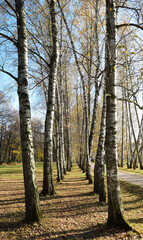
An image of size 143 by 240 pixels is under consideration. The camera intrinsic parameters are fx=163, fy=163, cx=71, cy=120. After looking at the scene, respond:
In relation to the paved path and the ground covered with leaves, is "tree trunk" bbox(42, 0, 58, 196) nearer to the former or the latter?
the ground covered with leaves

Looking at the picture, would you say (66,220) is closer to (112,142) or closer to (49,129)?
(112,142)

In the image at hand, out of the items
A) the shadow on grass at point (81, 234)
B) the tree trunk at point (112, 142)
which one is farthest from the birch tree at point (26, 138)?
the tree trunk at point (112, 142)

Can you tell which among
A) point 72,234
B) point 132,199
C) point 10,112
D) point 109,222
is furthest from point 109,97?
point 10,112

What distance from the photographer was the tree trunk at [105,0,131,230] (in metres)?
3.78

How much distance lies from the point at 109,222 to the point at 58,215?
1.61m

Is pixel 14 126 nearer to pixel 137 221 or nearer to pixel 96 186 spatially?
pixel 96 186

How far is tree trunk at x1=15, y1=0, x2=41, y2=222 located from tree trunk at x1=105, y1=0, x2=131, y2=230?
1.78 m

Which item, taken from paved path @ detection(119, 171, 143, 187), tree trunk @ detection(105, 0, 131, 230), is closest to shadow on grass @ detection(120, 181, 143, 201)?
paved path @ detection(119, 171, 143, 187)

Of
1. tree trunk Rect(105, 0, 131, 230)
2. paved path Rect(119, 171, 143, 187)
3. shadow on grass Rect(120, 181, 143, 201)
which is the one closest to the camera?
tree trunk Rect(105, 0, 131, 230)

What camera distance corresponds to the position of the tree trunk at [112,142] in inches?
149

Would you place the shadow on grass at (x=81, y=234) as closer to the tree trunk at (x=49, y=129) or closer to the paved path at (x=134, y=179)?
the tree trunk at (x=49, y=129)

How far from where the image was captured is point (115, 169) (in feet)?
12.5

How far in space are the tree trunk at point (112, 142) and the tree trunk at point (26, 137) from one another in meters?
1.78

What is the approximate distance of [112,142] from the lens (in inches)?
152
